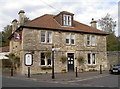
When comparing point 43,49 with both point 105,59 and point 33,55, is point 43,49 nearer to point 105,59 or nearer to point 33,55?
point 33,55

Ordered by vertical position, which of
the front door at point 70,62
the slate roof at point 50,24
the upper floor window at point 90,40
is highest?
the slate roof at point 50,24

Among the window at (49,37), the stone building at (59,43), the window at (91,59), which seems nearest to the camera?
the stone building at (59,43)

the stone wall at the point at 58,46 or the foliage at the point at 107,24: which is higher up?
the foliage at the point at 107,24

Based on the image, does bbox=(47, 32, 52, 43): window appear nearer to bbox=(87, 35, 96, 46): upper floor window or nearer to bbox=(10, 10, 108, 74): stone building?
bbox=(10, 10, 108, 74): stone building

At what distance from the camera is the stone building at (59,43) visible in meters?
23.6

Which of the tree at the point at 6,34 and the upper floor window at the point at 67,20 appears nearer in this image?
the upper floor window at the point at 67,20

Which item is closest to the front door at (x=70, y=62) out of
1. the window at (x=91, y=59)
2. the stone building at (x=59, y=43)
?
the stone building at (x=59, y=43)

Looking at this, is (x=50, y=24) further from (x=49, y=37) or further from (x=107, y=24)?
(x=107, y=24)

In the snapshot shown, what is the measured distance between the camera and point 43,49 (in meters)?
24.3

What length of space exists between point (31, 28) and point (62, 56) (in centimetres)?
551

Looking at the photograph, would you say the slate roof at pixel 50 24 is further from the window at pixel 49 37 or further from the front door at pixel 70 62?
the front door at pixel 70 62

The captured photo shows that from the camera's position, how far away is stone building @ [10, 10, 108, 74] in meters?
23.6

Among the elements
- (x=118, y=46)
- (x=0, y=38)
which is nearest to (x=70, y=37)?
(x=118, y=46)

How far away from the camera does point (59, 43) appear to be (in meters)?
25.4
